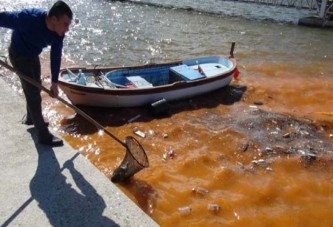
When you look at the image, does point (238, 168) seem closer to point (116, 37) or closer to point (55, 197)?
point (55, 197)

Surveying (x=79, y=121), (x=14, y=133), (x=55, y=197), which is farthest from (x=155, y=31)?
(x=55, y=197)

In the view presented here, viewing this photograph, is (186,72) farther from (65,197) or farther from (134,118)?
(65,197)

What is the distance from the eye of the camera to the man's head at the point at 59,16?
4.70 m

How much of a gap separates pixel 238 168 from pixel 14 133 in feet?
14.5

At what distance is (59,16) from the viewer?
186 inches

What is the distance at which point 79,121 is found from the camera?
945 centimetres

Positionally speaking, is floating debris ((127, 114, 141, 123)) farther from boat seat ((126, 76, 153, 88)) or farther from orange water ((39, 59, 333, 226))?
boat seat ((126, 76, 153, 88))

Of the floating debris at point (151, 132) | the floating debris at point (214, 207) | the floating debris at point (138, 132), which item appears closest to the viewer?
the floating debris at point (214, 207)

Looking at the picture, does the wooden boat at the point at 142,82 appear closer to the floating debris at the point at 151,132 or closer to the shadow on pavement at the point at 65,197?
the floating debris at the point at 151,132

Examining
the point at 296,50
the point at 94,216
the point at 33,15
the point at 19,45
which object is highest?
the point at 33,15

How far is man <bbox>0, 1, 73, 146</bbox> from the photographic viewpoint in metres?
4.79

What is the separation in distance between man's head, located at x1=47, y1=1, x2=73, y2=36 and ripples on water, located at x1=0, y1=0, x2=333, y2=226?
315 cm

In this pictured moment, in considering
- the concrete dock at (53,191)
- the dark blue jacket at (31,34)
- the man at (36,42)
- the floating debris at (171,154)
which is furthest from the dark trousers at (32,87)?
the floating debris at (171,154)

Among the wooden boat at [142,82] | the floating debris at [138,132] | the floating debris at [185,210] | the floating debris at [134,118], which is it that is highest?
the wooden boat at [142,82]
